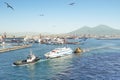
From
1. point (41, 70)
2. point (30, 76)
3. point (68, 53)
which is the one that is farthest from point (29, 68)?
point (68, 53)

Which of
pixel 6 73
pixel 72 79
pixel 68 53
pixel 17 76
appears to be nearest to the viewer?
pixel 72 79

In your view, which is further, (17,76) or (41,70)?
(41,70)

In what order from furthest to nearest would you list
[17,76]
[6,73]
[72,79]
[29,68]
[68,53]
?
[68,53]
[29,68]
[6,73]
[17,76]
[72,79]

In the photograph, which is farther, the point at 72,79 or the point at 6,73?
the point at 6,73

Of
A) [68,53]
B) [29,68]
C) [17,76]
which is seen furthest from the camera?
[68,53]

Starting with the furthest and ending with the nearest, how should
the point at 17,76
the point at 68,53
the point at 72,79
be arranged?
the point at 68,53
the point at 17,76
the point at 72,79

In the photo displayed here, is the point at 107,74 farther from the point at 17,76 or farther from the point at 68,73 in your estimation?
the point at 17,76

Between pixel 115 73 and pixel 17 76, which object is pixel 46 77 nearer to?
pixel 17 76

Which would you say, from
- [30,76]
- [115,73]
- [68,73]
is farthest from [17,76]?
[115,73]

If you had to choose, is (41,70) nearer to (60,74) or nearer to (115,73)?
(60,74)
